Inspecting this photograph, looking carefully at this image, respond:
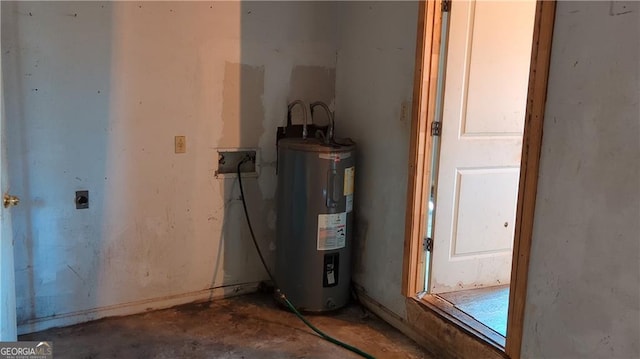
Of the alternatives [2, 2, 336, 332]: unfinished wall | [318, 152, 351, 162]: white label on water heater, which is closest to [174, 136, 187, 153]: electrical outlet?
[2, 2, 336, 332]: unfinished wall

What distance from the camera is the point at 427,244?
2.97 meters

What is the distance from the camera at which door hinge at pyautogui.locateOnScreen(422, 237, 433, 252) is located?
2963 millimetres

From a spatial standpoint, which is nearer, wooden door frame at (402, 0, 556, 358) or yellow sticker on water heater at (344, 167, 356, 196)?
wooden door frame at (402, 0, 556, 358)

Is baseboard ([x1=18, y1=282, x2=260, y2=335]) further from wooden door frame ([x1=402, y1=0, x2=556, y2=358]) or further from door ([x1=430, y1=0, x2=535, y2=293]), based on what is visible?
door ([x1=430, y1=0, x2=535, y2=293])

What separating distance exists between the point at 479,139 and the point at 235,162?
1.45m

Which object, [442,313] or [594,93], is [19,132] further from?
[594,93]

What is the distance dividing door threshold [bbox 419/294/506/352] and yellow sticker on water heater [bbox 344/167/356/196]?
2.43ft

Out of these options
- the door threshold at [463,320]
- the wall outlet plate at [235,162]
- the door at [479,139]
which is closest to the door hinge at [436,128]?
the door at [479,139]

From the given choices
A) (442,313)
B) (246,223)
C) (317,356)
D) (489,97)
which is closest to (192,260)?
(246,223)

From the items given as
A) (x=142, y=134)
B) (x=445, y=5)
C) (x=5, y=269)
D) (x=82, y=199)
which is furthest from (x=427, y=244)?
(x=5, y=269)

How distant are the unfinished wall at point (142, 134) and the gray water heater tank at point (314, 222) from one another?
289mm

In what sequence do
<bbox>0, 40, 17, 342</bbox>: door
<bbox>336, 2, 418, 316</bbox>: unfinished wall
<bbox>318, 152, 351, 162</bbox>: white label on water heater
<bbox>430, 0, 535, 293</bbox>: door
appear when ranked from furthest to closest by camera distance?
1. <bbox>318, 152, 351, 162</bbox>: white label on water heater
2. <bbox>336, 2, 418, 316</bbox>: unfinished wall
3. <bbox>430, 0, 535, 293</bbox>: door
4. <bbox>0, 40, 17, 342</bbox>: door

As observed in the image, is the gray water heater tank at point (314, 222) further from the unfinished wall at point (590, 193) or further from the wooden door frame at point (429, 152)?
the unfinished wall at point (590, 193)

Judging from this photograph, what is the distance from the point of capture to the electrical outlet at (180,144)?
123 inches
